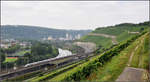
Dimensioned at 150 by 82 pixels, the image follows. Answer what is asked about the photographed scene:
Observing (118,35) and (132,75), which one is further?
(118,35)

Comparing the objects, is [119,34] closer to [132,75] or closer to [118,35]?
[118,35]

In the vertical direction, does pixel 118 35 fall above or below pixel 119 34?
below

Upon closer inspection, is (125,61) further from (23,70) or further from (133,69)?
(23,70)

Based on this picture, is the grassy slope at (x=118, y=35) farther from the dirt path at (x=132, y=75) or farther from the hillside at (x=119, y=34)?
the dirt path at (x=132, y=75)

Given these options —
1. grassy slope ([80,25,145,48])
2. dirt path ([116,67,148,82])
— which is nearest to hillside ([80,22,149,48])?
grassy slope ([80,25,145,48])

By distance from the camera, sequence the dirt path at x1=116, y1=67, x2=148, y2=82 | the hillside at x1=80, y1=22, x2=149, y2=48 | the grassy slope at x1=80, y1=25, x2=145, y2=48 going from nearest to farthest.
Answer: the dirt path at x1=116, y1=67, x2=148, y2=82
the grassy slope at x1=80, y1=25, x2=145, y2=48
the hillside at x1=80, y1=22, x2=149, y2=48

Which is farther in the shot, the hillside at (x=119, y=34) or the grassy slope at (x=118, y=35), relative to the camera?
the hillside at (x=119, y=34)

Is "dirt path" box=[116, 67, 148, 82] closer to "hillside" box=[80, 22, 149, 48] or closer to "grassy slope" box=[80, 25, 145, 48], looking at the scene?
"hillside" box=[80, 22, 149, 48]

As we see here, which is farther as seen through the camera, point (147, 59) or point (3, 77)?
point (3, 77)

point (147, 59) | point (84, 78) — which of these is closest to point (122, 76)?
point (84, 78)

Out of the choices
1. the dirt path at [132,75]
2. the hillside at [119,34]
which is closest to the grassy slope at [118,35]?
the hillside at [119,34]

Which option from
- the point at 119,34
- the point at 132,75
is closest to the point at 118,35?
the point at 119,34
